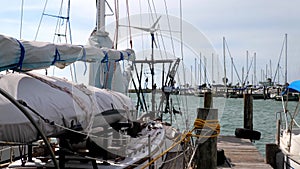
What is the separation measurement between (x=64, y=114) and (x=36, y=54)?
3.19 feet

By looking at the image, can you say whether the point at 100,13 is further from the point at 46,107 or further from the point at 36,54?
the point at 46,107

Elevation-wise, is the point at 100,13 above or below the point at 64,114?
above

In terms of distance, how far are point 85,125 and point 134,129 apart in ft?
8.90

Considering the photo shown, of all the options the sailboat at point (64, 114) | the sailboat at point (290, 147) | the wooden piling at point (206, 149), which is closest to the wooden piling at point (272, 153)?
the sailboat at point (290, 147)

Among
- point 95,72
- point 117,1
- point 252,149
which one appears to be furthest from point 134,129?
point 252,149

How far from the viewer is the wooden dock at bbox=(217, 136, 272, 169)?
11.2 metres

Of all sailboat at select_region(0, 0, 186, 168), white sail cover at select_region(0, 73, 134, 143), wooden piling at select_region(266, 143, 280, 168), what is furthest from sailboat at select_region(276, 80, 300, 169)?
white sail cover at select_region(0, 73, 134, 143)

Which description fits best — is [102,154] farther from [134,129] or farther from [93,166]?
[134,129]

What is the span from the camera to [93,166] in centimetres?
620

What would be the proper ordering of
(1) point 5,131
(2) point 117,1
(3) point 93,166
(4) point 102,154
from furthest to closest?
(2) point 117,1 < (4) point 102,154 < (3) point 93,166 < (1) point 5,131

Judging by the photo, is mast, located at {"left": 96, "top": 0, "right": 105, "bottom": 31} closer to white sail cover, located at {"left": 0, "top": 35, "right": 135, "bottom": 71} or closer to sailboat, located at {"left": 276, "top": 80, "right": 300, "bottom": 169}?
white sail cover, located at {"left": 0, "top": 35, "right": 135, "bottom": 71}

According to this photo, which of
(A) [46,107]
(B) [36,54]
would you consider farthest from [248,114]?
(A) [46,107]

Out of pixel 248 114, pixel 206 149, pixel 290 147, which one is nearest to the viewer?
pixel 206 149

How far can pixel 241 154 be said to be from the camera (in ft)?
41.5
